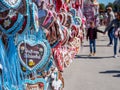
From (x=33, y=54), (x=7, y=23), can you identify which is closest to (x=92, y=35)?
(x=33, y=54)

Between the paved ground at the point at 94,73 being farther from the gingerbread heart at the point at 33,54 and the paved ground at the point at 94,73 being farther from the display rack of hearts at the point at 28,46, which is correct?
the gingerbread heart at the point at 33,54

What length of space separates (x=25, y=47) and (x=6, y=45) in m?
0.35

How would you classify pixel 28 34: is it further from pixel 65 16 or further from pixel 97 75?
pixel 97 75

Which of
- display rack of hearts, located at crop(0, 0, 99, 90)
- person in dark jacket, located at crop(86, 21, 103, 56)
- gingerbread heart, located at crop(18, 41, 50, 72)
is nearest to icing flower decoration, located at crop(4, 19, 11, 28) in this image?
display rack of hearts, located at crop(0, 0, 99, 90)

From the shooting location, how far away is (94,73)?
31.2ft

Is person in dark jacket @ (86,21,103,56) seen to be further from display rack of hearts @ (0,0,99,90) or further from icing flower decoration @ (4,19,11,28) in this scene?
icing flower decoration @ (4,19,11,28)

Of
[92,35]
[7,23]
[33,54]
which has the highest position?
[7,23]

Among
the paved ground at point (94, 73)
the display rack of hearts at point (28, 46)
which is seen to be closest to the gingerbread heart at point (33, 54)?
the display rack of hearts at point (28, 46)

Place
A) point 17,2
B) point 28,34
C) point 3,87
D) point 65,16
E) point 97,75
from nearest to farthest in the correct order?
point 17,2, point 3,87, point 28,34, point 65,16, point 97,75

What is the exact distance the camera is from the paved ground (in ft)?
25.8

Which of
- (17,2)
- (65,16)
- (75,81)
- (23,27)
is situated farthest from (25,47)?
(75,81)

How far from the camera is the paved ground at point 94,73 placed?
785cm

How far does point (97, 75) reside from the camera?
364 inches

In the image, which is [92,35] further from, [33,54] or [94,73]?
[33,54]
